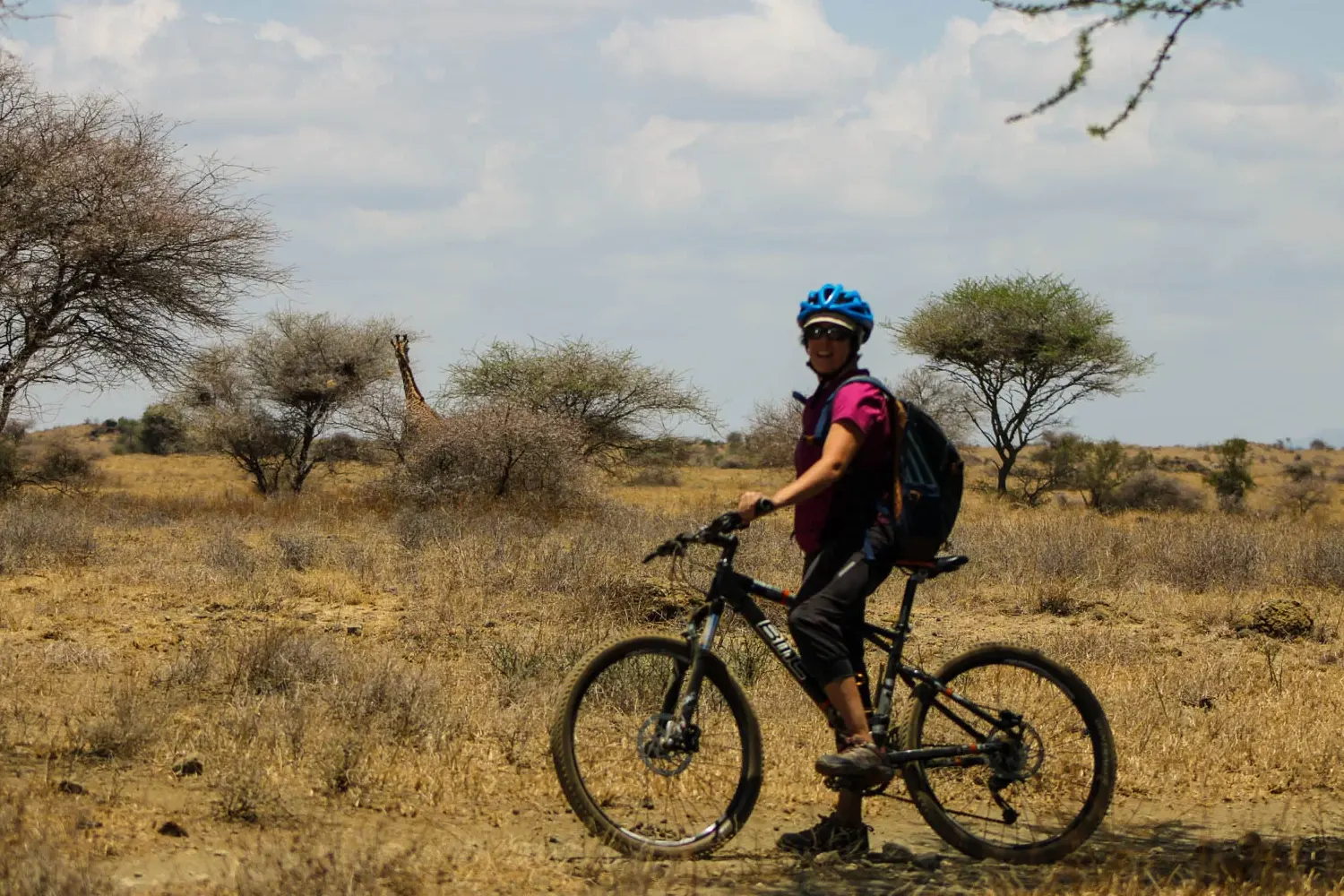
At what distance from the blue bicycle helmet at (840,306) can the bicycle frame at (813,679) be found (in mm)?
814

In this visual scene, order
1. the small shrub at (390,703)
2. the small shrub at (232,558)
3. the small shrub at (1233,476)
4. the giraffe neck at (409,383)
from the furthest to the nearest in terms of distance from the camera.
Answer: the small shrub at (1233,476) < the giraffe neck at (409,383) < the small shrub at (232,558) < the small shrub at (390,703)

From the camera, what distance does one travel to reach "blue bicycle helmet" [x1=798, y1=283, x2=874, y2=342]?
4824mm

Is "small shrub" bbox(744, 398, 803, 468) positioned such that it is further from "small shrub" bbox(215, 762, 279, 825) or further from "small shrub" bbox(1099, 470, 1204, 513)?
"small shrub" bbox(215, 762, 279, 825)

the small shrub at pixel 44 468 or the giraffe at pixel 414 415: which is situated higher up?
the giraffe at pixel 414 415

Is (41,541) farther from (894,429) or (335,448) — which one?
(335,448)

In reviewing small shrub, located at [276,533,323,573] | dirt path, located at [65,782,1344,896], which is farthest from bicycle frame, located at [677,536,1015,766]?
small shrub, located at [276,533,323,573]

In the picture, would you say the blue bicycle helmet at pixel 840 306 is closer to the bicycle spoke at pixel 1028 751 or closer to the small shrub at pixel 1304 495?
the bicycle spoke at pixel 1028 751

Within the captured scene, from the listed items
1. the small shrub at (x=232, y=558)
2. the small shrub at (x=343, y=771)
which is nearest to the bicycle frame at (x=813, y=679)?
the small shrub at (x=343, y=771)

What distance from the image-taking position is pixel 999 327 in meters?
33.5

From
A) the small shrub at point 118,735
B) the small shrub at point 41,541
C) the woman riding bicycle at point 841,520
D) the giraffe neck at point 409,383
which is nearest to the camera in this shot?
the woman riding bicycle at point 841,520

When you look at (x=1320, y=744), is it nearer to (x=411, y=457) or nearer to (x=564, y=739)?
(x=564, y=739)

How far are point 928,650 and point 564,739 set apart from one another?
16.7ft

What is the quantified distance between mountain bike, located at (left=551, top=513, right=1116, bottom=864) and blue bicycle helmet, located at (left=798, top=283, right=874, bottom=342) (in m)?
0.78

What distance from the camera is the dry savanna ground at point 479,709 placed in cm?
454
